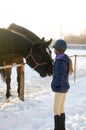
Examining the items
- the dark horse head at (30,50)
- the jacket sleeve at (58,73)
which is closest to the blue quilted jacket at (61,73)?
the jacket sleeve at (58,73)

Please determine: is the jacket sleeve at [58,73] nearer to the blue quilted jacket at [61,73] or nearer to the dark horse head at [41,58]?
the blue quilted jacket at [61,73]

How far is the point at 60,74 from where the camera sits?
507cm

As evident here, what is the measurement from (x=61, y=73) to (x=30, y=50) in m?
2.08

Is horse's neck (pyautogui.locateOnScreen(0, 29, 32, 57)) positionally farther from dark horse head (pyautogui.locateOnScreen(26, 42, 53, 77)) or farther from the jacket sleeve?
the jacket sleeve

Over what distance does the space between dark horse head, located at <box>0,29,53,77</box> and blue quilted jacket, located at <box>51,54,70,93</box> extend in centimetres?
171

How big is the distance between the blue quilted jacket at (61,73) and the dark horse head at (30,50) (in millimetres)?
1715

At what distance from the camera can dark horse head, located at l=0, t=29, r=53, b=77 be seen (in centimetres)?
692

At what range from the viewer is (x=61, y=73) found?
5.06 metres

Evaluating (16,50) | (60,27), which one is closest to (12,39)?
(16,50)

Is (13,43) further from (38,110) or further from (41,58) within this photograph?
(38,110)

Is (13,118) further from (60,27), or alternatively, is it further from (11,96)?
(60,27)

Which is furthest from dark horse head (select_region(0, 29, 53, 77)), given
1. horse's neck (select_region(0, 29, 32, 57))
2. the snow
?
the snow

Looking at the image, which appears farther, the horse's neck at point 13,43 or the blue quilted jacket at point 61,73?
the horse's neck at point 13,43

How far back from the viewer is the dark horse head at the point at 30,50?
6918 mm
